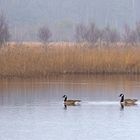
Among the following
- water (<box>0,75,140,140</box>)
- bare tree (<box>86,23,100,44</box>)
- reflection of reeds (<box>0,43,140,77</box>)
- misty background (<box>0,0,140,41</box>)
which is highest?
misty background (<box>0,0,140,41</box>)

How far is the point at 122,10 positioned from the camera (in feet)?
428

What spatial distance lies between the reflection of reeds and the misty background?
69.7 m

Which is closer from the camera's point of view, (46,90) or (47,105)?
(47,105)

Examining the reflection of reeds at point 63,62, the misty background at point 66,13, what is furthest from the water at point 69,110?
the misty background at point 66,13

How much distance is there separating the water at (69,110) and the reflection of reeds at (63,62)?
3.22 feet

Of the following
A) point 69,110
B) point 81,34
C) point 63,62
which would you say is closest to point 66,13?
point 81,34

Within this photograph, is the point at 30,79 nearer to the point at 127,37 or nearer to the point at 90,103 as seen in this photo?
the point at 90,103

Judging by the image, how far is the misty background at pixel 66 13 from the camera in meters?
115

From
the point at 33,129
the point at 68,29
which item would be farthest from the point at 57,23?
the point at 33,129

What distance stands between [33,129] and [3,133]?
1.20 metres

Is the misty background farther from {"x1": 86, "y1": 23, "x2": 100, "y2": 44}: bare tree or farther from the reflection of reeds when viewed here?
the reflection of reeds

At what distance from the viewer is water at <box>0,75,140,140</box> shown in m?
19.6

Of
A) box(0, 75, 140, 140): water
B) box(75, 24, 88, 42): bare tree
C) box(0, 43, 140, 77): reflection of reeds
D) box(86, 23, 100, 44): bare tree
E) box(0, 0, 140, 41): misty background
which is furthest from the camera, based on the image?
box(0, 0, 140, 41): misty background

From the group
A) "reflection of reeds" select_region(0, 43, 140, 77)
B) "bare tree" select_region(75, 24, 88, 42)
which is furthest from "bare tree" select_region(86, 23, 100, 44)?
"reflection of reeds" select_region(0, 43, 140, 77)
